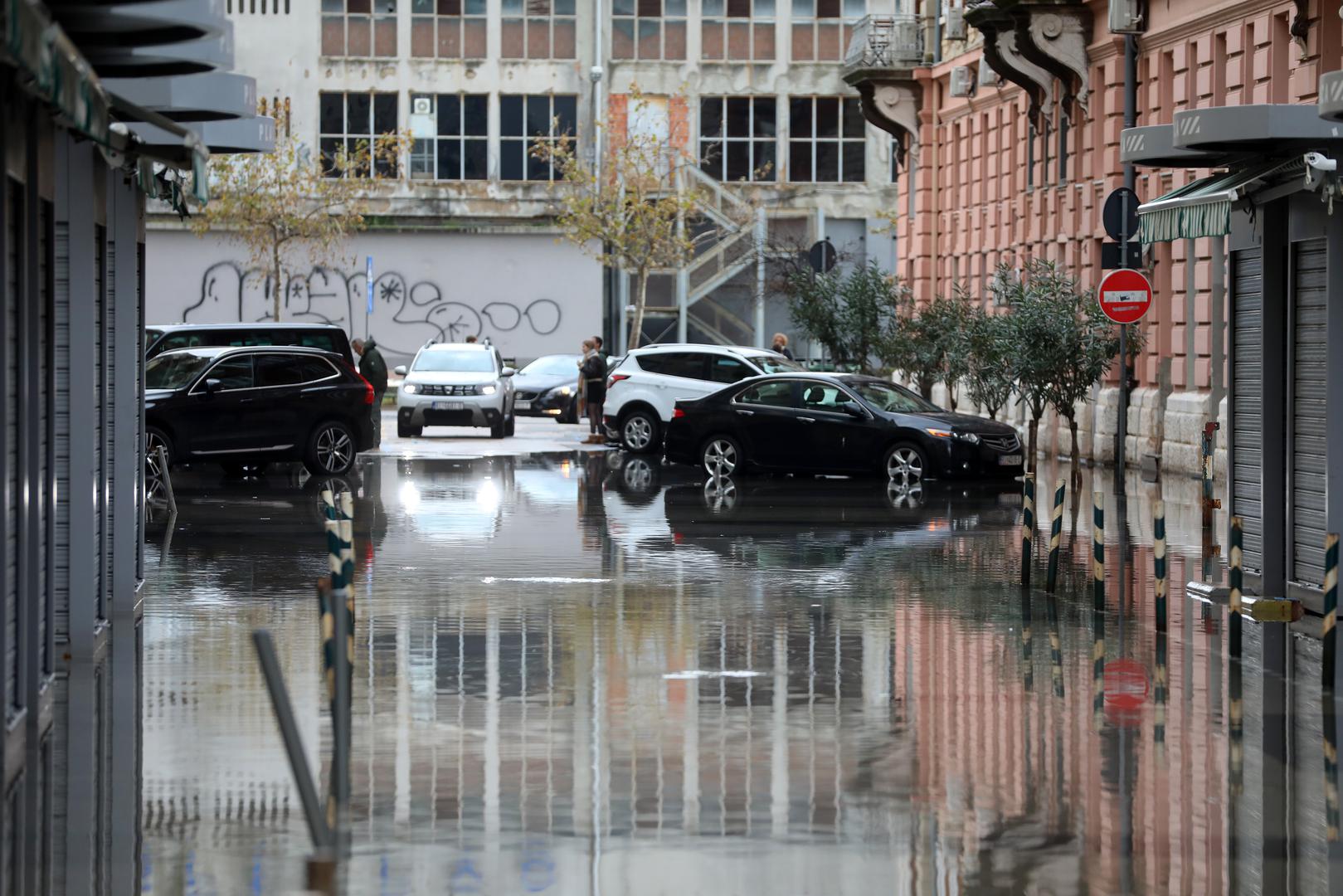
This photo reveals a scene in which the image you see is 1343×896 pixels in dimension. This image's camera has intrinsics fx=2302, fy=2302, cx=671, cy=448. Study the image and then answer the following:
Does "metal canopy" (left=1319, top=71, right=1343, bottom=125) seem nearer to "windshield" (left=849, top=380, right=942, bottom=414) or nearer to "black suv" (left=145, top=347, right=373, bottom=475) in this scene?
"windshield" (left=849, top=380, right=942, bottom=414)

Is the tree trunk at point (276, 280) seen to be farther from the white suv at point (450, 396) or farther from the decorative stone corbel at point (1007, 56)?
the decorative stone corbel at point (1007, 56)

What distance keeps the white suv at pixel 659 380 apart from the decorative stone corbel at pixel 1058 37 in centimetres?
686

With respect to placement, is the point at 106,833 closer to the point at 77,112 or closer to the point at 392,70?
the point at 77,112

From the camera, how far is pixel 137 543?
15047 mm

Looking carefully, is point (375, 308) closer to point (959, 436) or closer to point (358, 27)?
point (358, 27)

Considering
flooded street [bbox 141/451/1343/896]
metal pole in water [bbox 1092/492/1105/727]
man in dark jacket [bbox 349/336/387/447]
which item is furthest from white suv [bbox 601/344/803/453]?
metal pole in water [bbox 1092/492/1105/727]

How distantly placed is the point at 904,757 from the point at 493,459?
24671 millimetres

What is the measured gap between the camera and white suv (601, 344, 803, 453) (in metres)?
34.8

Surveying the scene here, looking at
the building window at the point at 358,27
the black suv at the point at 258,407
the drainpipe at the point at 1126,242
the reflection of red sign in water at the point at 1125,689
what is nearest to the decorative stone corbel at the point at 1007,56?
the drainpipe at the point at 1126,242

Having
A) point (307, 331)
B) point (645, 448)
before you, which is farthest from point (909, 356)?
point (307, 331)

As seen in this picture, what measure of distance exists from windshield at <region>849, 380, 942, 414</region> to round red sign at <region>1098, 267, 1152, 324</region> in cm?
249

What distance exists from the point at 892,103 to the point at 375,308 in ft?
68.4

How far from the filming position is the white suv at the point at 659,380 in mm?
34781

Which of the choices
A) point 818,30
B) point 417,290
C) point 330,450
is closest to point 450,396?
point 330,450
